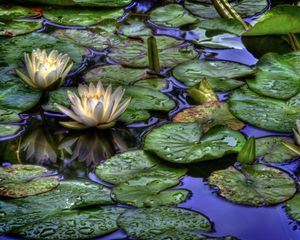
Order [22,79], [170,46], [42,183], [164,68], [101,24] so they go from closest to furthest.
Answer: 1. [42,183]
2. [22,79]
3. [164,68]
4. [170,46]
5. [101,24]

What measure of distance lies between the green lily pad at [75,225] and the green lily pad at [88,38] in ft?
4.47

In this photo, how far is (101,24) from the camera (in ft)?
11.2

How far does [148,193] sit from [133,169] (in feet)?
0.56

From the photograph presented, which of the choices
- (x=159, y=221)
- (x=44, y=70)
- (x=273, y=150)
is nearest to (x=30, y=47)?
(x=44, y=70)

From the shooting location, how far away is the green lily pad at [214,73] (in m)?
2.78

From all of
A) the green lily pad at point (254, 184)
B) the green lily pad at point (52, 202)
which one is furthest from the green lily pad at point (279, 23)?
the green lily pad at point (52, 202)

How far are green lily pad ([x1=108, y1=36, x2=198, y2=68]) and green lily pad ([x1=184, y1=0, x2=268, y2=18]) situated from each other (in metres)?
0.44

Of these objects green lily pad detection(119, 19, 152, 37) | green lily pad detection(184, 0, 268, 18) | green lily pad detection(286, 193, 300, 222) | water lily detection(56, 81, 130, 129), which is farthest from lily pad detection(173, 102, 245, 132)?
green lily pad detection(184, 0, 268, 18)

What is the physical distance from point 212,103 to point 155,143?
409mm

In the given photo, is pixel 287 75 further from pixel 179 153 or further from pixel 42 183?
pixel 42 183

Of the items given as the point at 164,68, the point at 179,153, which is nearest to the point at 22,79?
the point at 164,68

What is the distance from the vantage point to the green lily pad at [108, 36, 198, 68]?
2.98 metres

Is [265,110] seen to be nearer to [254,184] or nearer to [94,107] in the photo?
[254,184]

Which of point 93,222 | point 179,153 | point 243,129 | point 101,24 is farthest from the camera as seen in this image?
point 101,24
